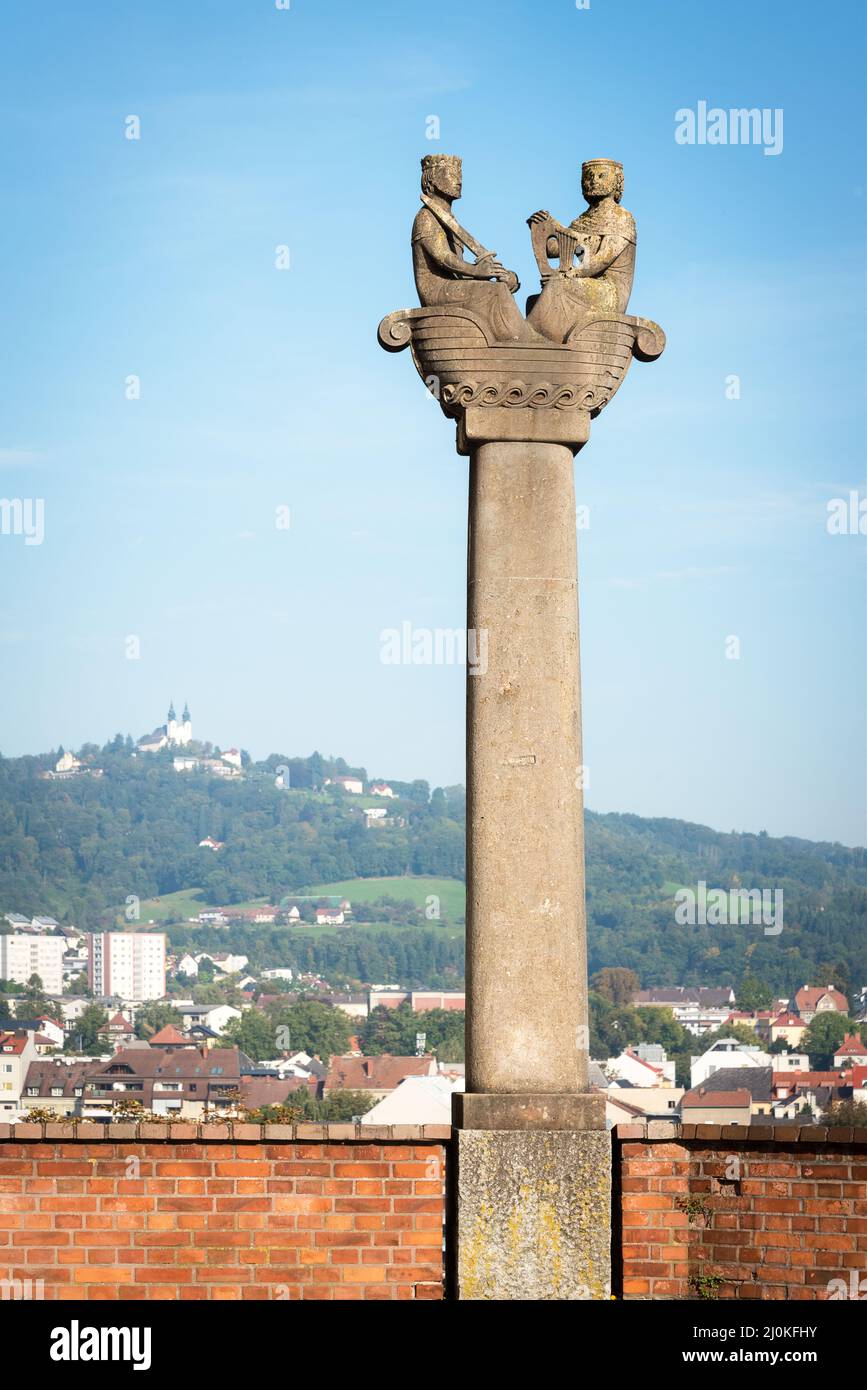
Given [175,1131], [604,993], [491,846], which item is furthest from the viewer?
[604,993]

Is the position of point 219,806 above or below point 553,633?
above

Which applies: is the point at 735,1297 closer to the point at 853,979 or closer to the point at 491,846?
the point at 491,846

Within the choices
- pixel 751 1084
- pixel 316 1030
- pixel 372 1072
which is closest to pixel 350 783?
pixel 316 1030

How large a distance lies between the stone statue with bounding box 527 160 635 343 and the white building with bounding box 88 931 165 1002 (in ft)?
398

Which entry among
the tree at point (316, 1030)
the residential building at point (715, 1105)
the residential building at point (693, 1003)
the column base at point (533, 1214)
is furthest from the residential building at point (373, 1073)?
the column base at point (533, 1214)

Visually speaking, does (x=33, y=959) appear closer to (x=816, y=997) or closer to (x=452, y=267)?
(x=816, y=997)

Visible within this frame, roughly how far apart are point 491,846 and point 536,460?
Answer: 6.46 feet

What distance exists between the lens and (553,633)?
8.95 meters

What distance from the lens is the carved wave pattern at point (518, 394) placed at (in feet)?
29.8

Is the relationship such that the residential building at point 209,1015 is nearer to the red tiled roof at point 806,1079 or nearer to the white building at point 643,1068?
the white building at point 643,1068

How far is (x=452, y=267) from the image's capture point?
9.18 metres
